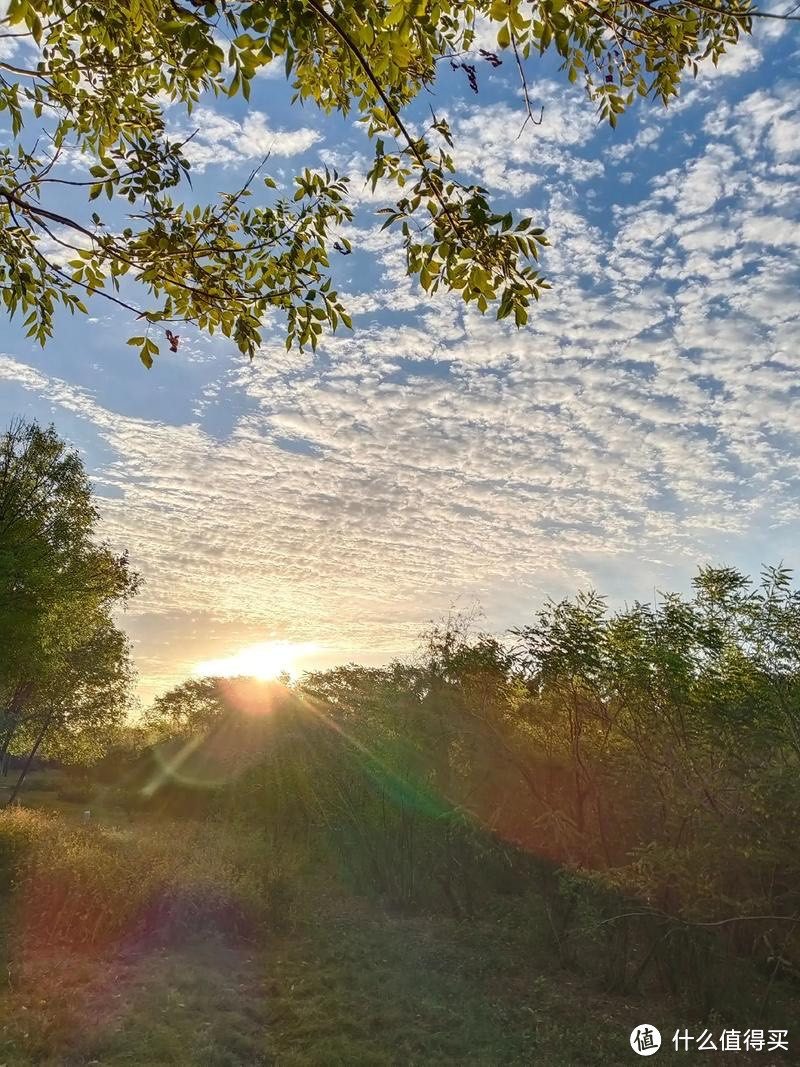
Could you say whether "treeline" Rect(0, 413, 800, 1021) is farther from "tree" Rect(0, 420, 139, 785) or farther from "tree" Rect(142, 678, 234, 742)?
"tree" Rect(142, 678, 234, 742)

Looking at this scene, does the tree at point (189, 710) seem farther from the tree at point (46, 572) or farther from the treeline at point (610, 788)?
the treeline at point (610, 788)

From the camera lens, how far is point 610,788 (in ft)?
34.3

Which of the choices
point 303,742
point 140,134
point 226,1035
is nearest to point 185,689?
point 303,742

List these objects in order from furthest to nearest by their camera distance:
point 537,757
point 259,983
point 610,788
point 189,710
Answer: point 189,710, point 537,757, point 610,788, point 259,983

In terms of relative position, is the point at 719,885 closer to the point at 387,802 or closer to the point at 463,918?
the point at 463,918

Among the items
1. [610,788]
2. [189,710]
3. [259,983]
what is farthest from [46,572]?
[189,710]

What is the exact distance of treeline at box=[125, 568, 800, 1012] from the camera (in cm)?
778

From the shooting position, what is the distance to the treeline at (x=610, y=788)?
7.78 m

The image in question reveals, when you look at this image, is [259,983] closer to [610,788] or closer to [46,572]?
[610,788]

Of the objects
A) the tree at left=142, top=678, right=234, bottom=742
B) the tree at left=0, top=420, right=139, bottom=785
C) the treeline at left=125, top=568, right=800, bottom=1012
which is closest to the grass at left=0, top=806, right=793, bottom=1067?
the treeline at left=125, top=568, right=800, bottom=1012

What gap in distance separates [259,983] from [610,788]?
621cm

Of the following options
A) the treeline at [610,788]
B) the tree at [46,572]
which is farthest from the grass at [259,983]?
the tree at [46,572]

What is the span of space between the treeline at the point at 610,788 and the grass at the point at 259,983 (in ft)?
3.57

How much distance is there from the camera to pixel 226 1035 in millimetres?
6840
